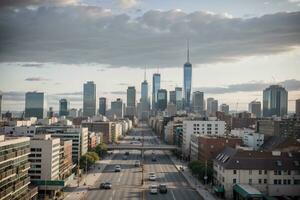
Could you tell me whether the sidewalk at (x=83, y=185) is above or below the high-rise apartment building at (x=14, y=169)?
below

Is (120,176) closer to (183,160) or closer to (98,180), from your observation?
(98,180)

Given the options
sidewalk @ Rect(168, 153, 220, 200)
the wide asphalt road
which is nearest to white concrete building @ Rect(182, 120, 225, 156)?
the wide asphalt road

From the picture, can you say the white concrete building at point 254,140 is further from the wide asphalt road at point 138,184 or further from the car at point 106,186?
the car at point 106,186

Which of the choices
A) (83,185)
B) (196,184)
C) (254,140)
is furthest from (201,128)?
A: (83,185)

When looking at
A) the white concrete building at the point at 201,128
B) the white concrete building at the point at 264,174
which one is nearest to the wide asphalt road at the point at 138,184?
the white concrete building at the point at 264,174

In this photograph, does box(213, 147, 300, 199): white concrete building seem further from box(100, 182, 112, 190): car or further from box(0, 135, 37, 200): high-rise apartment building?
box(0, 135, 37, 200): high-rise apartment building

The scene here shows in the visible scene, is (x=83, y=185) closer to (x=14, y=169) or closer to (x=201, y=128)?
(x=14, y=169)
